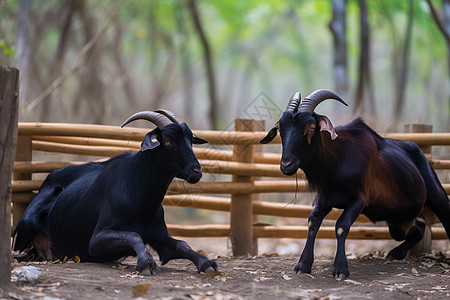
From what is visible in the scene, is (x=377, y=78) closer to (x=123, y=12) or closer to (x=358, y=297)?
(x=123, y=12)

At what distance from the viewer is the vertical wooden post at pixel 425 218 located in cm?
587

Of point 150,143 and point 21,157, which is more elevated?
point 150,143

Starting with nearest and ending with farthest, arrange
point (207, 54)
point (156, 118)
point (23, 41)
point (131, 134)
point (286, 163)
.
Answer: point (286, 163) → point (156, 118) → point (131, 134) → point (23, 41) → point (207, 54)

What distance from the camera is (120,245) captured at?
15.9 feet

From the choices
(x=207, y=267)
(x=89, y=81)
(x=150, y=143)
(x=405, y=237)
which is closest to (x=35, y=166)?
(x=150, y=143)

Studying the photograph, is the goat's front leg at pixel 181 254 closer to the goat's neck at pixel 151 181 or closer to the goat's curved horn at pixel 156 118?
the goat's neck at pixel 151 181

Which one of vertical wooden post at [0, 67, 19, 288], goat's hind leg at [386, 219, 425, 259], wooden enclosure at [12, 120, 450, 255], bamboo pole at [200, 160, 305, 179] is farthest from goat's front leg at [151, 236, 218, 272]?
goat's hind leg at [386, 219, 425, 259]

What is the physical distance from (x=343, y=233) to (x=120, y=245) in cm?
Result: 171

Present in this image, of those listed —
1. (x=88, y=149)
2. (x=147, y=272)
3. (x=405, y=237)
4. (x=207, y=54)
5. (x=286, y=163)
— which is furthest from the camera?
(x=207, y=54)

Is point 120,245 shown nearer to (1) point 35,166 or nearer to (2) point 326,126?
(1) point 35,166

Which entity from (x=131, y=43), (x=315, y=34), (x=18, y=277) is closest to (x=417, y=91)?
(x=315, y=34)

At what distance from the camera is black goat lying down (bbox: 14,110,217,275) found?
16.0 ft

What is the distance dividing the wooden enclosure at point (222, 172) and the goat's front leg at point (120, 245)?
1.28 m

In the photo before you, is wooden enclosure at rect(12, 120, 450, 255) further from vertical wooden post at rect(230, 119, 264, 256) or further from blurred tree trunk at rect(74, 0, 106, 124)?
blurred tree trunk at rect(74, 0, 106, 124)
